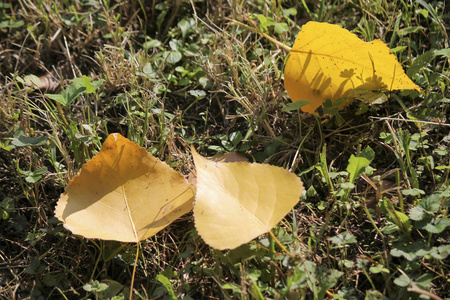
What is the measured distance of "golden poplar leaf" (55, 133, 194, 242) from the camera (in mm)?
1539

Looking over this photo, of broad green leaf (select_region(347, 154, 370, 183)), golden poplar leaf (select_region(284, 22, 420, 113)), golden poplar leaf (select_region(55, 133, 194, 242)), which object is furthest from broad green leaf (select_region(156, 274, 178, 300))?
golden poplar leaf (select_region(284, 22, 420, 113))

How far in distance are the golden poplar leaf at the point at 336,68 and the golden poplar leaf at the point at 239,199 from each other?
415 mm

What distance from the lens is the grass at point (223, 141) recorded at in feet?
Result: 4.91

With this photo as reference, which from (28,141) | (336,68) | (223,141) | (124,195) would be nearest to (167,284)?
(124,195)

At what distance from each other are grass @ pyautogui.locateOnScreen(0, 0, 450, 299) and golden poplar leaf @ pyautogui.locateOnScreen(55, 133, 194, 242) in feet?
0.35

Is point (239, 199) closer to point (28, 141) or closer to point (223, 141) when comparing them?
point (223, 141)

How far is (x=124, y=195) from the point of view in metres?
1.60

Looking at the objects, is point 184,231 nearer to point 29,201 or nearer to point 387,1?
point 29,201

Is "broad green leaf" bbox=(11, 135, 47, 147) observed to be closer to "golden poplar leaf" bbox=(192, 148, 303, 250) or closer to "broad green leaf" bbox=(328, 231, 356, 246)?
"golden poplar leaf" bbox=(192, 148, 303, 250)

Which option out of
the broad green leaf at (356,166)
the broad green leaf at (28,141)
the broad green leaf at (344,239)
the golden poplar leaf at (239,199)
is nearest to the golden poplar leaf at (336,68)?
the broad green leaf at (356,166)

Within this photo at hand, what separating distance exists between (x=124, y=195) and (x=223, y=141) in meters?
0.49

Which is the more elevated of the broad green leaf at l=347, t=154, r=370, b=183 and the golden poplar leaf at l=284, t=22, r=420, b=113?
the golden poplar leaf at l=284, t=22, r=420, b=113

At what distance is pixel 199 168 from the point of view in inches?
59.8

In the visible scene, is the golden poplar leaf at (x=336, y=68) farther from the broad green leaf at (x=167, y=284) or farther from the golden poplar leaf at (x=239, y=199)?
the broad green leaf at (x=167, y=284)
